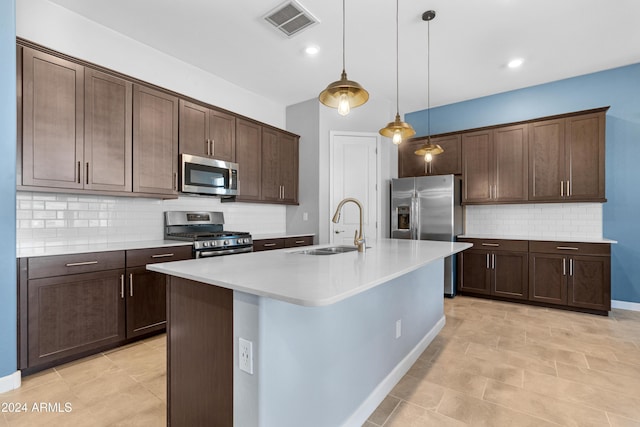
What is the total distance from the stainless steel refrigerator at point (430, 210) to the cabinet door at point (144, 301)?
329cm

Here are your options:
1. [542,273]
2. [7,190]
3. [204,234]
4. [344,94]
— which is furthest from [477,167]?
[7,190]

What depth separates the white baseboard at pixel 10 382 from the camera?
1951 millimetres

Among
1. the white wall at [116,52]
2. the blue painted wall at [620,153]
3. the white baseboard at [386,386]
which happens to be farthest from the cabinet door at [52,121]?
the blue painted wall at [620,153]

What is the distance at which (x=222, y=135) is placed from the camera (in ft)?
12.1

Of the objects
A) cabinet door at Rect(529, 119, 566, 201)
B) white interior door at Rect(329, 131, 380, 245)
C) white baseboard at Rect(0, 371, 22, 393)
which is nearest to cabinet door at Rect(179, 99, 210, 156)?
white interior door at Rect(329, 131, 380, 245)

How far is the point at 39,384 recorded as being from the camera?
206 centimetres

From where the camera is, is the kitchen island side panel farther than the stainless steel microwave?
No

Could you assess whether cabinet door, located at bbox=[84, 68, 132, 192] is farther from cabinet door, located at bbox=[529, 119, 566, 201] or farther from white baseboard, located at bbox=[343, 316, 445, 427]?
cabinet door, located at bbox=[529, 119, 566, 201]

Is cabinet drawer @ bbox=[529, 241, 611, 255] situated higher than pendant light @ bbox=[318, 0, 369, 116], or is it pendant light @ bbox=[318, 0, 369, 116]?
pendant light @ bbox=[318, 0, 369, 116]

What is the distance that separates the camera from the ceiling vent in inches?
103

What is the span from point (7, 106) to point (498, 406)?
11.8 ft

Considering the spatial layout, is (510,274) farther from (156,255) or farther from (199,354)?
(156,255)

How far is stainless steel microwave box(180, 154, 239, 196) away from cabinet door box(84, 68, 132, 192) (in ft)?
1.80

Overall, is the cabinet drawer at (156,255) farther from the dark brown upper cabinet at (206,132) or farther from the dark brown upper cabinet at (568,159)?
the dark brown upper cabinet at (568,159)
